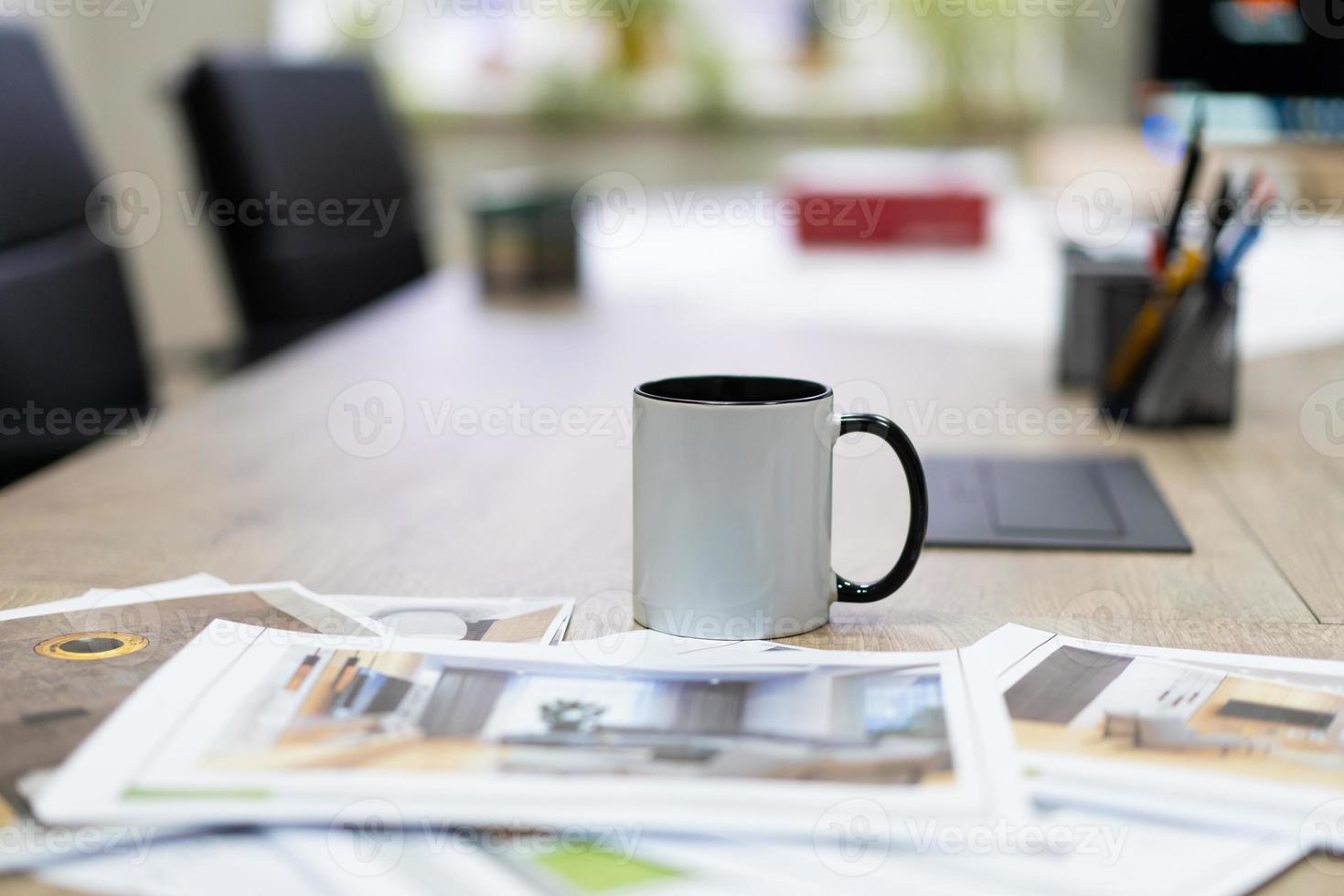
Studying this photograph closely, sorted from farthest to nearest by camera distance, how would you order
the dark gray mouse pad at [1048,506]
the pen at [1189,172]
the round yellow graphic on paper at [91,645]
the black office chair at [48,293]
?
the black office chair at [48,293], the pen at [1189,172], the dark gray mouse pad at [1048,506], the round yellow graphic on paper at [91,645]

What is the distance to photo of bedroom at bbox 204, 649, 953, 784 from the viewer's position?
0.48m

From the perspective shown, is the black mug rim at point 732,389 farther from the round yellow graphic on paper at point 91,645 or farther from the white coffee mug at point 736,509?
the round yellow graphic on paper at point 91,645

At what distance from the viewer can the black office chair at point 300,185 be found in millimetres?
1892

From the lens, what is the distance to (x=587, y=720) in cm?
52

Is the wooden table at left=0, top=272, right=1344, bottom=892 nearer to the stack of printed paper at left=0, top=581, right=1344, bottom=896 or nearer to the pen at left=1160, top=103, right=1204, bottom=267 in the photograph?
the stack of printed paper at left=0, top=581, right=1344, bottom=896

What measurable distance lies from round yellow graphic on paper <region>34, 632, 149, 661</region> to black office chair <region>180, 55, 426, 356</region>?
1161mm

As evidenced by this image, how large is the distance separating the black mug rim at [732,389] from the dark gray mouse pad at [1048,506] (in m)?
0.18

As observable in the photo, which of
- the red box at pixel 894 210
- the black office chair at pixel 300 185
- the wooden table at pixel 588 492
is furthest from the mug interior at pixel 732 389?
the red box at pixel 894 210

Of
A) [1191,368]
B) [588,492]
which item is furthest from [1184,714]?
[1191,368]

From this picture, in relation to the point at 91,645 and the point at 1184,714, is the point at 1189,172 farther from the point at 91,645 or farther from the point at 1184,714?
the point at 91,645

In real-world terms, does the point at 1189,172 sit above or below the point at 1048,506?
above

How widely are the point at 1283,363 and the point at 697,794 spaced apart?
1004 mm

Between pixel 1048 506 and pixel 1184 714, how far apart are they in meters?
0.33

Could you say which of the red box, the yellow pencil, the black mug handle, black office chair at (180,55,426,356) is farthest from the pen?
black office chair at (180,55,426,356)
